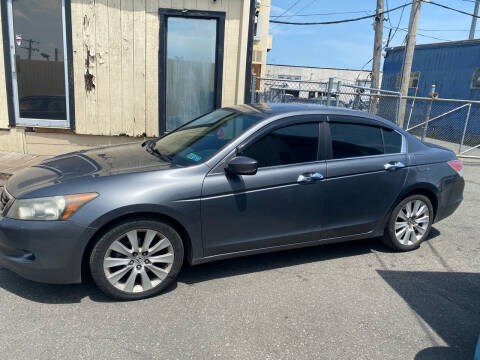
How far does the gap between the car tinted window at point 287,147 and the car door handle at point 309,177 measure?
15 cm

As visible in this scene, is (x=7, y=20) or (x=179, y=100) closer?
(x=7, y=20)

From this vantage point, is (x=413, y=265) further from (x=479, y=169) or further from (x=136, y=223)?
(x=479, y=169)

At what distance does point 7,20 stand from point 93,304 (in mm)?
6319

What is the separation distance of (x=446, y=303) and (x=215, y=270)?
6.86 ft

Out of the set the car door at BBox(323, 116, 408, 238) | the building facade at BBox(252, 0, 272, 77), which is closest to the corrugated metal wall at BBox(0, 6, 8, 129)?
the building facade at BBox(252, 0, 272, 77)

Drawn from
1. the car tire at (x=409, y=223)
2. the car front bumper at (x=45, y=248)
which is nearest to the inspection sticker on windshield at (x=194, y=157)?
the car front bumper at (x=45, y=248)

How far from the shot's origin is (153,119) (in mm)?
7738

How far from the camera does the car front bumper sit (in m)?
2.90

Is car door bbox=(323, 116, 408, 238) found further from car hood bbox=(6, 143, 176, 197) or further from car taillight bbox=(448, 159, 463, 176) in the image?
car hood bbox=(6, 143, 176, 197)

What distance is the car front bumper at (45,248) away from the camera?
114 inches

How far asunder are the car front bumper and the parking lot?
0.31 m

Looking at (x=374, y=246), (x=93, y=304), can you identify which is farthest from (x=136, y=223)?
(x=374, y=246)

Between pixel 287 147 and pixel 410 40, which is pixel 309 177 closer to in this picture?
pixel 287 147

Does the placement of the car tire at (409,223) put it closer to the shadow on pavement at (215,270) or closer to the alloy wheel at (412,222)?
the alloy wheel at (412,222)
